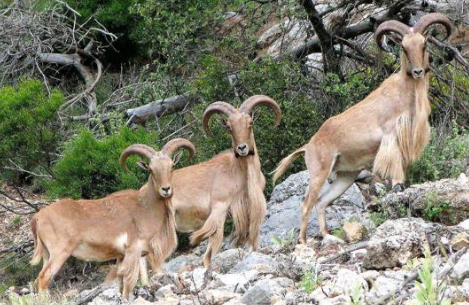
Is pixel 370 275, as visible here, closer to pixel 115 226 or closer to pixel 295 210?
pixel 115 226

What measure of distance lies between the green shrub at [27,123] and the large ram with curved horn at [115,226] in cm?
389

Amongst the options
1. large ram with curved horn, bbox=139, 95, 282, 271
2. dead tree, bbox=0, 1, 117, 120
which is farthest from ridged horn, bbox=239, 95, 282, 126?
dead tree, bbox=0, 1, 117, 120

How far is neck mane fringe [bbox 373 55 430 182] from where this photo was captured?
11469mm

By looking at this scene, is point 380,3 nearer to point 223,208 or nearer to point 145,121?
point 145,121

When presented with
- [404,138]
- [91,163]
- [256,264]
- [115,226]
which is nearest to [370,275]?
[256,264]

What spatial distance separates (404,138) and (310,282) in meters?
4.05

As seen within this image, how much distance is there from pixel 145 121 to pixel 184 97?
2.42 feet

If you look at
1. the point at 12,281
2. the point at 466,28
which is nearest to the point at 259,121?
the point at 12,281

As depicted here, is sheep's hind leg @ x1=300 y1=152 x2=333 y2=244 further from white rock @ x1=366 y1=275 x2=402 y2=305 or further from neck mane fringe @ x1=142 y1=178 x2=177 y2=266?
white rock @ x1=366 y1=275 x2=402 y2=305

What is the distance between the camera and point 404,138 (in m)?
11.5

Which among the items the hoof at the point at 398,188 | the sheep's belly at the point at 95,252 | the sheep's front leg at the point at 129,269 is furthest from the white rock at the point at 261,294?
the sheep's belly at the point at 95,252

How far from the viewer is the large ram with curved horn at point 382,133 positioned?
11.5 meters

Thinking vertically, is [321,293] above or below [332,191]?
above

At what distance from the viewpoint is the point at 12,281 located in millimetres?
15406
